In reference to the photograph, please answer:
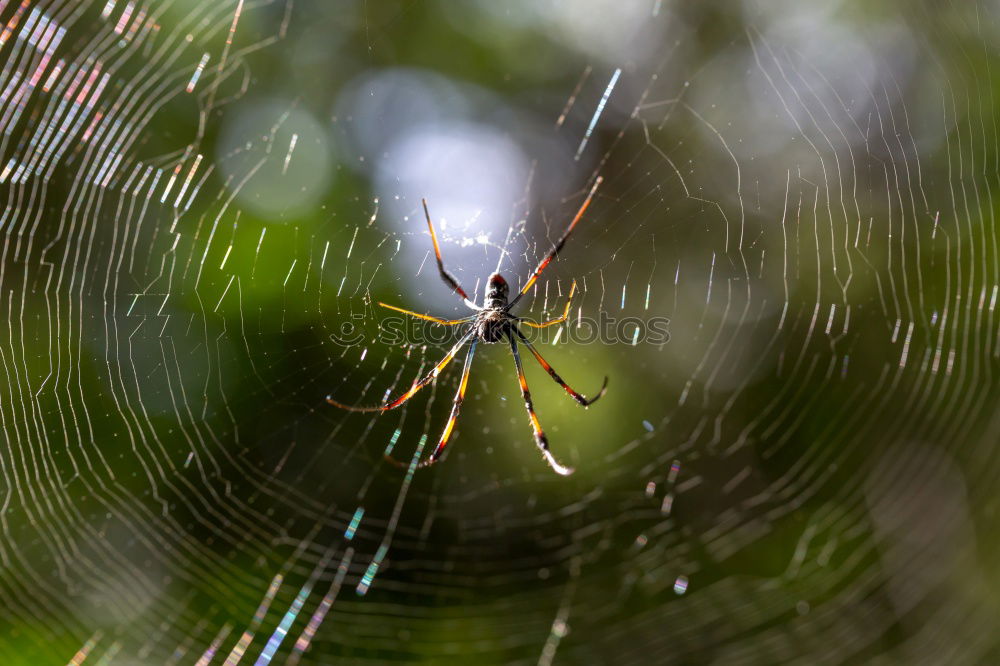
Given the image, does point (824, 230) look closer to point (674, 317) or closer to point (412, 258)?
point (674, 317)

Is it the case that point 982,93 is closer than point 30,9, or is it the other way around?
point 30,9

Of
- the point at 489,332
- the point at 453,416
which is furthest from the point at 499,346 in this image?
the point at 453,416

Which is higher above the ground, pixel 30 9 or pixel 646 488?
pixel 646 488

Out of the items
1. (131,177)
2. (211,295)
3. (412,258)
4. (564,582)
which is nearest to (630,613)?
(564,582)

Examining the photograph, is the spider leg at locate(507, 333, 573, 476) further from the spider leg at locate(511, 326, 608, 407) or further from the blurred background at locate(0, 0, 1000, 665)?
the blurred background at locate(0, 0, 1000, 665)

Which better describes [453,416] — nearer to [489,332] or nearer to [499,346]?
[489,332]

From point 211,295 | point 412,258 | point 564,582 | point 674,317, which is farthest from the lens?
point 674,317
